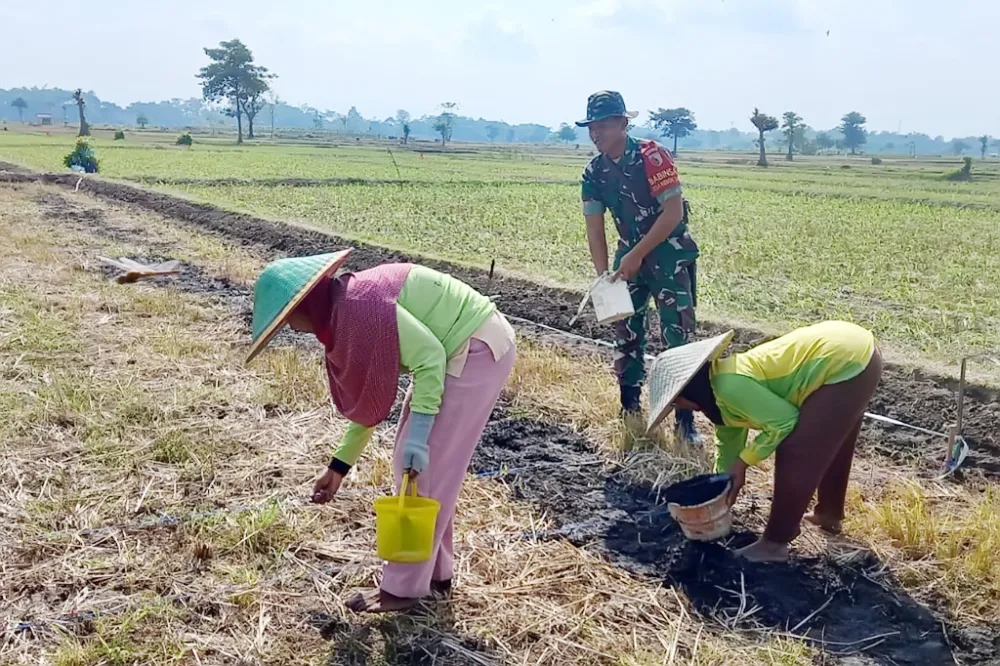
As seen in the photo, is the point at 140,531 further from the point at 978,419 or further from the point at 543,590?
the point at 978,419

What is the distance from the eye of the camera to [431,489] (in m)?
2.92

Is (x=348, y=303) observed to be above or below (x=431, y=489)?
above

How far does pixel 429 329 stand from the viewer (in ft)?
9.01

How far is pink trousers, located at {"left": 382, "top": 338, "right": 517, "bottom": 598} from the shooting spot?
285 cm

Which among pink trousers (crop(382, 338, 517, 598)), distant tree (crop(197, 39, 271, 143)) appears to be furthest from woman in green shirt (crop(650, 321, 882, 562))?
distant tree (crop(197, 39, 271, 143))

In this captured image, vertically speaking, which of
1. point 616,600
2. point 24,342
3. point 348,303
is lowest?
point 616,600

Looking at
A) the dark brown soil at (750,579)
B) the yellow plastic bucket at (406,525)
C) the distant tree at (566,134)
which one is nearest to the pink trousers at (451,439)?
the yellow plastic bucket at (406,525)

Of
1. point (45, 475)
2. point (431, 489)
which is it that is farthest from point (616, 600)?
point (45, 475)

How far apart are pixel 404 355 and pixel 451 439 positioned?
0.37 metres

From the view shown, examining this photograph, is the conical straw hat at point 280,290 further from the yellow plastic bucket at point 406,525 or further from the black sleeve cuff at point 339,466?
the yellow plastic bucket at point 406,525

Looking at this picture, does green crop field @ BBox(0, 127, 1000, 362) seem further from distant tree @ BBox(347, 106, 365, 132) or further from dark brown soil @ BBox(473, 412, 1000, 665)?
distant tree @ BBox(347, 106, 365, 132)

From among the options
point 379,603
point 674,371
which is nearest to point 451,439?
point 379,603

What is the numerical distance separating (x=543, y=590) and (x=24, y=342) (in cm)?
455

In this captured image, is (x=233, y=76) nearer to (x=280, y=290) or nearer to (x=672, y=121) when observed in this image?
(x=672, y=121)
